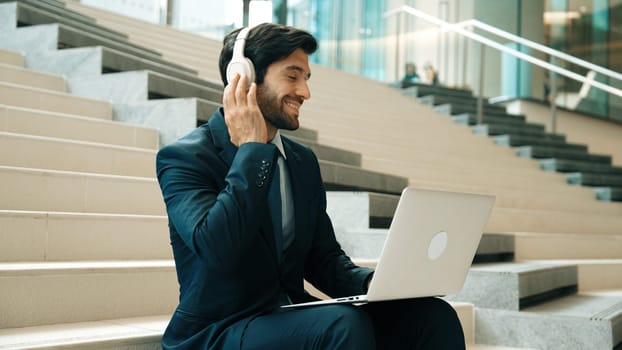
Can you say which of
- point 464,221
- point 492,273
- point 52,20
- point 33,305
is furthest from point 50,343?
point 52,20

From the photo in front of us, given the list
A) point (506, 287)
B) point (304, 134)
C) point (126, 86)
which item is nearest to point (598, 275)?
point (506, 287)

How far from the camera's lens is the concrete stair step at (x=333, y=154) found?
13.4ft

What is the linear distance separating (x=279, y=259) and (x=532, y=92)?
7946mm

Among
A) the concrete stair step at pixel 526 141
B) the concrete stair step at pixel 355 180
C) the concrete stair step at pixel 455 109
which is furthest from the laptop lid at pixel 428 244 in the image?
the concrete stair step at pixel 455 109

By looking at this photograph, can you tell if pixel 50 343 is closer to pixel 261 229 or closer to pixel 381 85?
pixel 261 229

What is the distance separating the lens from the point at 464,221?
1.61 m

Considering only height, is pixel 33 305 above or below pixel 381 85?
below

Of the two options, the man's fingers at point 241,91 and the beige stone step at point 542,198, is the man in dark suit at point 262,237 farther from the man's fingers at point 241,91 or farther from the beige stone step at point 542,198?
the beige stone step at point 542,198

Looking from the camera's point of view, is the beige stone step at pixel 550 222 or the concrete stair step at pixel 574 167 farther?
the concrete stair step at pixel 574 167

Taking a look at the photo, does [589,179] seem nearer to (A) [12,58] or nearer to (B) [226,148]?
(A) [12,58]

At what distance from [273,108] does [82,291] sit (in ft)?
2.56

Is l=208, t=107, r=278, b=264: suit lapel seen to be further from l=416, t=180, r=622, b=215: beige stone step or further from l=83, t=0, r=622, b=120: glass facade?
l=83, t=0, r=622, b=120: glass facade

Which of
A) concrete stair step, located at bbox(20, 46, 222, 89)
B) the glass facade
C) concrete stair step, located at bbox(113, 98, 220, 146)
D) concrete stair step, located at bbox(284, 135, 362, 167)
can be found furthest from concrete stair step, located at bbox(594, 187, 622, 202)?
concrete stair step, located at bbox(20, 46, 222, 89)

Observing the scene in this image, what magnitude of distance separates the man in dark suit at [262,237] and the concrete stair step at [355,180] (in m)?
1.90
